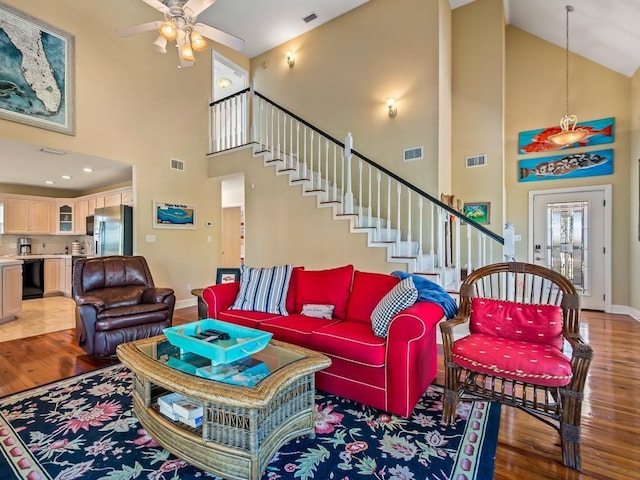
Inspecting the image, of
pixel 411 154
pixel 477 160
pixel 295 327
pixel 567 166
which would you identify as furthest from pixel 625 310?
pixel 295 327

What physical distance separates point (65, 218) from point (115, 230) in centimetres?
340

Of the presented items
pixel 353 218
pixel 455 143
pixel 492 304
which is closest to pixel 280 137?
pixel 353 218

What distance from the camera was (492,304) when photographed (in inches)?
89.9

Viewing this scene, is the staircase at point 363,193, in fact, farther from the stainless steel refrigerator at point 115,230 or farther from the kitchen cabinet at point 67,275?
the kitchen cabinet at point 67,275

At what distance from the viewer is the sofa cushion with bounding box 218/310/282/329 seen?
9.40 feet

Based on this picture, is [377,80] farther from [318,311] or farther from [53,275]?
[53,275]

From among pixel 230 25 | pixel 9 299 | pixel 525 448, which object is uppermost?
pixel 230 25

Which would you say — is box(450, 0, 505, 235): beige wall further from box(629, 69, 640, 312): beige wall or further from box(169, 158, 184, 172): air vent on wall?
box(169, 158, 184, 172): air vent on wall

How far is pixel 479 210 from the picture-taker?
5316 millimetres

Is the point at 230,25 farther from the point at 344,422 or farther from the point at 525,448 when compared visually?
the point at 525,448

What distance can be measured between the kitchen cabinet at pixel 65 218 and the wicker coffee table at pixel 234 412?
7.05 m

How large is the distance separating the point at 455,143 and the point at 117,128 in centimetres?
546

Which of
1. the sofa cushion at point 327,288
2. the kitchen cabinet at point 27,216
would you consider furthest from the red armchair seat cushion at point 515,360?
the kitchen cabinet at point 27,216

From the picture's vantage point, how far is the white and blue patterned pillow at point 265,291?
3150 mm
